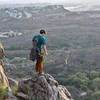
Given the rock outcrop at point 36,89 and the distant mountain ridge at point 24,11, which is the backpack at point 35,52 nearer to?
the rock outcrop at point 36,89

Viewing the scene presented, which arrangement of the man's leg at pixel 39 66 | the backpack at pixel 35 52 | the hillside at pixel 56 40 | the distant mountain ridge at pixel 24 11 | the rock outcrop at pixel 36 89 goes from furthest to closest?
the distant mountain ridge at pixel 24 11, the hillside at pixel 56 40, the man's leg at pixel 39 66, the backpack at pixel 35 52, the rock outcrop at pixel 36 89

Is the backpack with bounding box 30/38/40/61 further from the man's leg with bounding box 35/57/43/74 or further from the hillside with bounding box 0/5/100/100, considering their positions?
the hillside with bounding box 0/5/100/100

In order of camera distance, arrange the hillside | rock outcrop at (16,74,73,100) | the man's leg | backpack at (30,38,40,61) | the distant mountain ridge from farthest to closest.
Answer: the distant mountain ridge < the hillside < the man's leg < backpack at (30,38,40,61) < rock outcrop at (16,74,73,100)

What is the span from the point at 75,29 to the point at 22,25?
2141 centimetres

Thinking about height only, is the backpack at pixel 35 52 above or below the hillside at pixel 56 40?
above

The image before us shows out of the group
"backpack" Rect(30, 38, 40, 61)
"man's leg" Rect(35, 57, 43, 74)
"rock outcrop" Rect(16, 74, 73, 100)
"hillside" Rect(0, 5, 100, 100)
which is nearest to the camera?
"rock outcrop" Rect(16, 74, 73, 100)

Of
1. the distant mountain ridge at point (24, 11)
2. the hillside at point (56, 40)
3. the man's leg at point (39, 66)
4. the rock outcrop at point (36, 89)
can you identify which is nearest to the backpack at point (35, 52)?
the man's leg at point (39, 66)

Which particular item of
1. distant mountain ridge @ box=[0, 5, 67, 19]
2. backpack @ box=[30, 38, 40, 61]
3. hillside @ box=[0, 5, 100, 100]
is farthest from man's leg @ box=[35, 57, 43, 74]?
distant mountain ridge @ box=[0, 5, 67, 19]

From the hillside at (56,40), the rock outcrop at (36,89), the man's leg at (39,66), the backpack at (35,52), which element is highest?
the backpack at (35,52)

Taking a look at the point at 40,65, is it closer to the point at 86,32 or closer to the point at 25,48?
the point at 25,48

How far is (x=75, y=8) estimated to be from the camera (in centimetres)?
11869

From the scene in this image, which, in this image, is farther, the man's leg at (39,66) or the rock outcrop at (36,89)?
the man's leg at (39,66)

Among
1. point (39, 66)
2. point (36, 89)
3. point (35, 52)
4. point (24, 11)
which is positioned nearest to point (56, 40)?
point (24, 11)

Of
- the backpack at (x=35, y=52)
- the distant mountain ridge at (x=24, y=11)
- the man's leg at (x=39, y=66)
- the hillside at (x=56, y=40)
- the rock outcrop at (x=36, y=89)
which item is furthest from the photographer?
the distant mountain ridge at (x=24, y=11)
